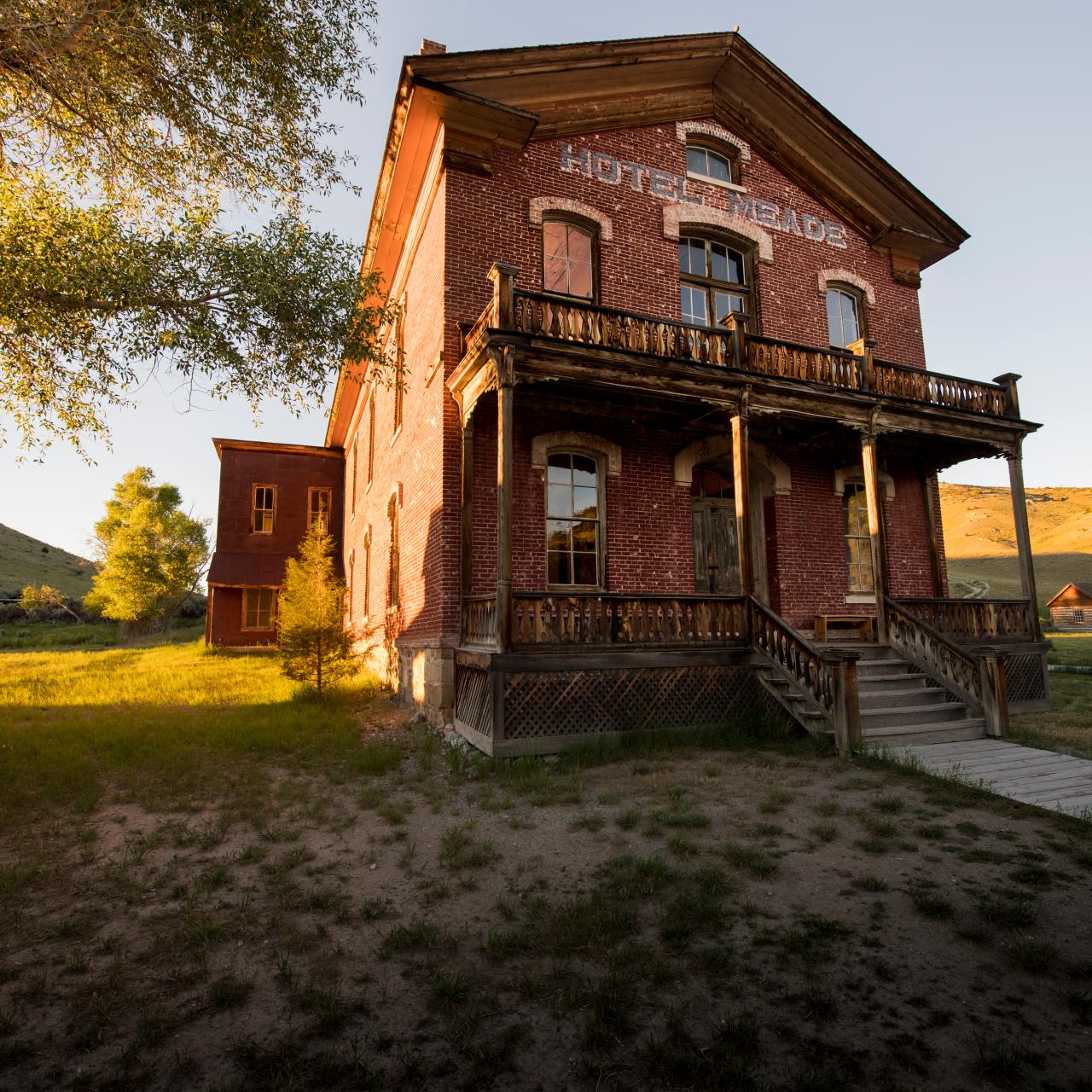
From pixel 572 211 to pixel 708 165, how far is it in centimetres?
402

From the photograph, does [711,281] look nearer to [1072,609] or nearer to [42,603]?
[42,603]

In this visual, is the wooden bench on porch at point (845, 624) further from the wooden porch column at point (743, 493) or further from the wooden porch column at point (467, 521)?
the wooden porch column at point (467, 521)

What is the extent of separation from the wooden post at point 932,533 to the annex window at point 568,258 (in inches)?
327

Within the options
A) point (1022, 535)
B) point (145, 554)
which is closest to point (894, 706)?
point (1022, 535)

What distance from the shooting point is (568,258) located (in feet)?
38.8

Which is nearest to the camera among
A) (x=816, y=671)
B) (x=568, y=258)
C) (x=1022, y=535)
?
(x=816, y=671)

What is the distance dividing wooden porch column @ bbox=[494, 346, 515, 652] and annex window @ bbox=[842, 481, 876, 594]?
8.09 meters

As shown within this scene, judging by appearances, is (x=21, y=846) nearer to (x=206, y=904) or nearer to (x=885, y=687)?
(x=206, y=904)

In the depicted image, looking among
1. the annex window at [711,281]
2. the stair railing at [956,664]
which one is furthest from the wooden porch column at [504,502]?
the stair railing at [956,664]

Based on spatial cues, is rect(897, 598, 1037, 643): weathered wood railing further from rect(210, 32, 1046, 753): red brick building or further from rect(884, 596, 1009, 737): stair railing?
rect(884, 596, 1009, 737): stair railing

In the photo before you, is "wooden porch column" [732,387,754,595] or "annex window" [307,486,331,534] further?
"annex window" [307,486,331,534]

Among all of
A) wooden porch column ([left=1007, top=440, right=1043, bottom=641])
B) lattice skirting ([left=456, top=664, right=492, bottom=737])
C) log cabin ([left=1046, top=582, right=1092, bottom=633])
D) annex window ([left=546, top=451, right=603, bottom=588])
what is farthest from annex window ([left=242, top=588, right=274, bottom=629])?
log cabin ([left=1046, top=582, right=1092, bottom=633])

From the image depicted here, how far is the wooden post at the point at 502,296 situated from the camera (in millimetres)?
8797

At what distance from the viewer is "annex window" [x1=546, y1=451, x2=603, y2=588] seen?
36.0ft
